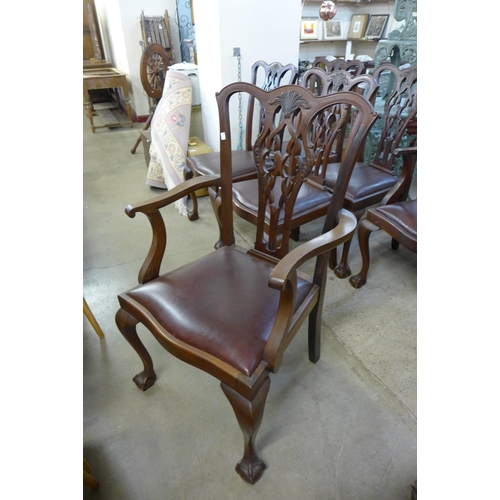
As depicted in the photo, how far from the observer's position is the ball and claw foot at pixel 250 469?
998 mm

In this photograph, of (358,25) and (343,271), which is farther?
(358,25)

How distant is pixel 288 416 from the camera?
1.20 meters

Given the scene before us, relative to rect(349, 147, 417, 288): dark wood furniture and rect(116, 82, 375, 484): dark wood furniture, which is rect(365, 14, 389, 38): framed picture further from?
rect(116, 82, 375, 484): dark wood furniture

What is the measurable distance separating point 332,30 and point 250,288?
5940 millimetres

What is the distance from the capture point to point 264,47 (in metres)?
2.57

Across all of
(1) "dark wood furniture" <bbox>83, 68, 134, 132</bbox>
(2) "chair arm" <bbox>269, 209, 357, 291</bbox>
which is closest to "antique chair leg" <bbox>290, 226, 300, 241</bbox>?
(2) "chair arm" <bbox>269, 209, 357, 291</bbox>

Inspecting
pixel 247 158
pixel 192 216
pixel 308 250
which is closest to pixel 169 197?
pixel 308 250

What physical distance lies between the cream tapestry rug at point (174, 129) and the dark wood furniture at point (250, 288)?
1.46 m

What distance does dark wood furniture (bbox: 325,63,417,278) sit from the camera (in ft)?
5.82

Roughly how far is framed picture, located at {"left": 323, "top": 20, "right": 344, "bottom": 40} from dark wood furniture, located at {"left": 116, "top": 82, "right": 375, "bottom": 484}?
5347mm

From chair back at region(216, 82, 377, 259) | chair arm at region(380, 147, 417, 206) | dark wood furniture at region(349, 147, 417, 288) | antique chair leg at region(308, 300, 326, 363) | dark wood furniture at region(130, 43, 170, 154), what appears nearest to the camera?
chair back at region(216, 82, 377, 259)

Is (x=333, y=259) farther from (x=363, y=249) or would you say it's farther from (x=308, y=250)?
(x=308, y=250)
